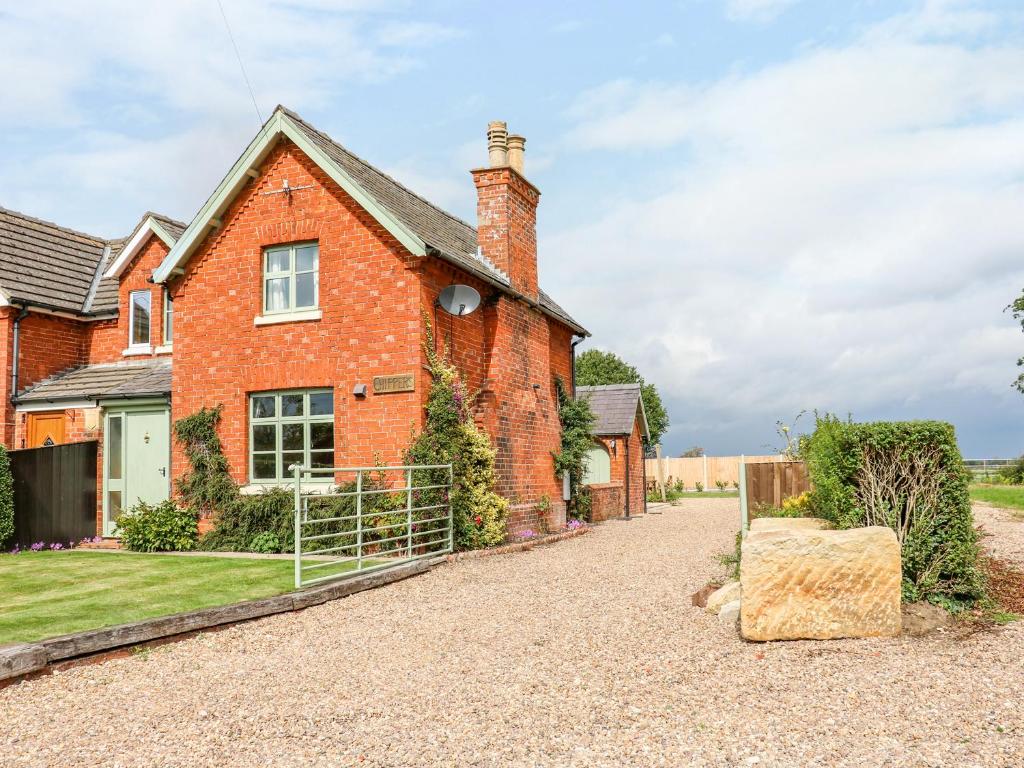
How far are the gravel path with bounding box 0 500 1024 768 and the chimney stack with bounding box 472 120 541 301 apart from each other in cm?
951

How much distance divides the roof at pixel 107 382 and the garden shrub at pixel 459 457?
5612 millimetres

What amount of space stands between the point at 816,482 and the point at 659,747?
6010 mm

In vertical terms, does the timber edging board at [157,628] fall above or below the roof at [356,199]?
below

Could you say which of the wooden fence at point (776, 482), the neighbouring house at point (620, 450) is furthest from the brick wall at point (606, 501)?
the wooden fence at point (776, 482)

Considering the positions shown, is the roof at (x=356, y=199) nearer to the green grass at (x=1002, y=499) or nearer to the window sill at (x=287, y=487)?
the window sill at (x=287, y=487)

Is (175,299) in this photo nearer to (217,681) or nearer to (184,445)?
(184,445)

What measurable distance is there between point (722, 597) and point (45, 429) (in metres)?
14.9

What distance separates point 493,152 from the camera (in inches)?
683

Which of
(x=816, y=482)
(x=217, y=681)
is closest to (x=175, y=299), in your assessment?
(x=217, y=681)

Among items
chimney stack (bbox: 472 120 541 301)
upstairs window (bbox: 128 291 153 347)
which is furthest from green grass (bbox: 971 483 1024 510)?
upstairs window (bbox: 128 291 153 347)

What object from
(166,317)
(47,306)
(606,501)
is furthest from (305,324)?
(606,501)

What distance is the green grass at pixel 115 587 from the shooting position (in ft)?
27.9

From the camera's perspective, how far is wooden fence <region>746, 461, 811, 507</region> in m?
14.1

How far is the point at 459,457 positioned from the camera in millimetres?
14141
